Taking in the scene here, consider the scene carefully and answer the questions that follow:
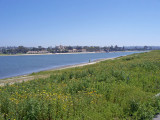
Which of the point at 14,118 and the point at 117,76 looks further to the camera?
the point at 117,76

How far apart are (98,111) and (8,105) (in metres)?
3.10

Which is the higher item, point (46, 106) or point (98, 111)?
point (46, 106)

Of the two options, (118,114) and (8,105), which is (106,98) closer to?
(118,114)

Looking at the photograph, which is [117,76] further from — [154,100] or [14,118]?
[14,118]

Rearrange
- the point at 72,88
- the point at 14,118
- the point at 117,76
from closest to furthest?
the point at 14,118 → the point at 72,88 → the point at 117,76

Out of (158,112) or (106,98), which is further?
(106,98)

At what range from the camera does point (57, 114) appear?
5.41 metres

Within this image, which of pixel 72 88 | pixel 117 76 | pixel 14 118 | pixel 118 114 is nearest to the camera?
pixel 14 118

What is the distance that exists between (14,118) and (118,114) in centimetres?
335

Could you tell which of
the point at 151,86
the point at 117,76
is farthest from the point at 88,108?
the point at 117,76

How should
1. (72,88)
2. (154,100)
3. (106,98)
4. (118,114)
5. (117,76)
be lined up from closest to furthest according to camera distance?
(118,114)
(154,100)
(106,98)
(72,88)
(117,76)

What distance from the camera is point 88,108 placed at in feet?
19.4

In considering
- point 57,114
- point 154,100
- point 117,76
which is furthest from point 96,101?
point 117,76

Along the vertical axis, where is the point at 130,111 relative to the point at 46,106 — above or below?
below
